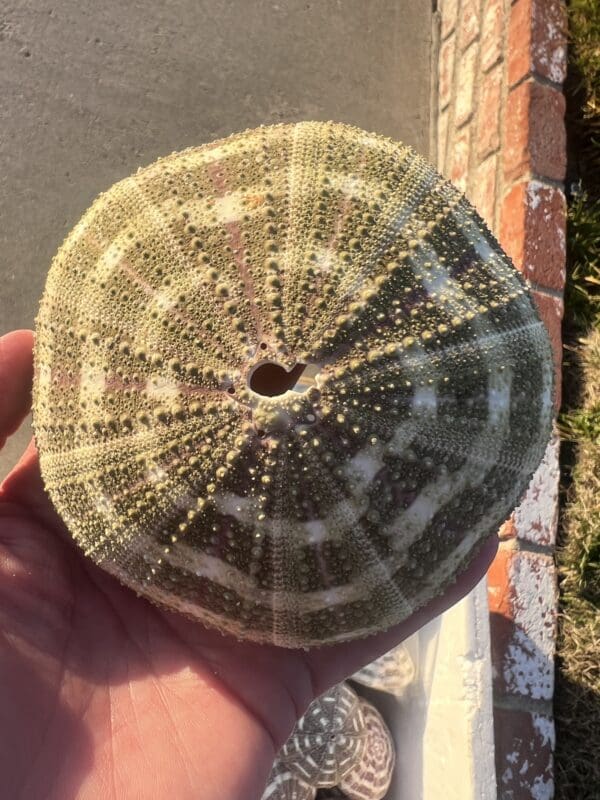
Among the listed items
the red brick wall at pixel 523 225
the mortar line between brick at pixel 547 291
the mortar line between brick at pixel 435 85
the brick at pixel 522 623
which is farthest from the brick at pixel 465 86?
the brick at pixel 522 623

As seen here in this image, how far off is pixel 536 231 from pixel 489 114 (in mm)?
520

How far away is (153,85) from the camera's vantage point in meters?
2.93

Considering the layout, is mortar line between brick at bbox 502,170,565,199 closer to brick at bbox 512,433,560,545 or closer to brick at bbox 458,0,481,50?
brick at bbox 458,0,481,50

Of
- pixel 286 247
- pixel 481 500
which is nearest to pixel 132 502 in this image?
pixel 286 247

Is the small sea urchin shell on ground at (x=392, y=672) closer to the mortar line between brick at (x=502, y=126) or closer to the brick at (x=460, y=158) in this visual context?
the mortar line between brick at (x=502, y=126)

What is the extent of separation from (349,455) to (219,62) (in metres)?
2.34

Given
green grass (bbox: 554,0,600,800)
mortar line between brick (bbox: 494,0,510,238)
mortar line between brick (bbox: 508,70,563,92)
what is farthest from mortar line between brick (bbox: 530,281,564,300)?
mortar line between brick (bbox: 508,70,563,92)

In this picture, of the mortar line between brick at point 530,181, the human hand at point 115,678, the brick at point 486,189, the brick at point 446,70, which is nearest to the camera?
the human hand at point 115,678

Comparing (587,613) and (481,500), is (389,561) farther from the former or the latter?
(587,613)

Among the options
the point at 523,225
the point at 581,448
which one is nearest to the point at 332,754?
the point at 581,448

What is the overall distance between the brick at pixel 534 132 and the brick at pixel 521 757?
187cm

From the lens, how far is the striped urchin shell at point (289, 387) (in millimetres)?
1197

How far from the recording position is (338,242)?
126 cm

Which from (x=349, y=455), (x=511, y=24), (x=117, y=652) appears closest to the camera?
(x=349, y=455)
